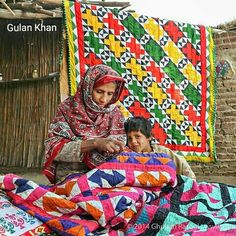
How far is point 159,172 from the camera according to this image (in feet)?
8.09

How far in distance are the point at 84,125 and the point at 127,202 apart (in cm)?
77

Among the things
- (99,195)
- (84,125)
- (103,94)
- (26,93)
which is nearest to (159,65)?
(26,93)

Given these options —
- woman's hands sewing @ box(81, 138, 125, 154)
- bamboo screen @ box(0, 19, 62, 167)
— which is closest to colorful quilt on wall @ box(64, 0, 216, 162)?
bamboo screen @ box(0, 19, 62, 167)

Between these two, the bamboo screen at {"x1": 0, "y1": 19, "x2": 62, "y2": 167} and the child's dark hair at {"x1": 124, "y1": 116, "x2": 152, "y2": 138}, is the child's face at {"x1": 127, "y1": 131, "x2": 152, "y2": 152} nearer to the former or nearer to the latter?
the child's dark hair at {"x1": 124, "y1": 116, "x2": 152, "y2": 138}

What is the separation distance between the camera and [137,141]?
3451 mm

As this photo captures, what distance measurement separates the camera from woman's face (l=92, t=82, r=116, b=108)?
2.92 metres

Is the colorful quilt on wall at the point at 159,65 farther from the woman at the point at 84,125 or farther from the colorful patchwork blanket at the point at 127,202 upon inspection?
the colorful patchwork blanket at the point at 127,202

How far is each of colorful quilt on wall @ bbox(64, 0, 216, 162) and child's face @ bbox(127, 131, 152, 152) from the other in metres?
2.77

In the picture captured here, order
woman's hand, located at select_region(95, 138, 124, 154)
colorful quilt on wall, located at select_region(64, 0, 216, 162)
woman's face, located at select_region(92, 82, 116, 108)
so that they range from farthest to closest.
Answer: colorful quilt on wall, located at select_region(64, 0, 216, 162) < woman's face, located at select_region(92, 82, 116, 108) < woman's hand, located at select_region(95, 138, 124, 154)

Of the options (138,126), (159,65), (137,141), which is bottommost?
(137,141)

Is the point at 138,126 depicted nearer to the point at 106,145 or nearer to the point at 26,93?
the point at 106,145

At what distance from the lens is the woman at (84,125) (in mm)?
2648

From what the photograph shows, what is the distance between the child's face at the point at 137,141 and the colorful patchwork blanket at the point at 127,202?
867 mm

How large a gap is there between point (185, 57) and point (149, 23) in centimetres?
74
